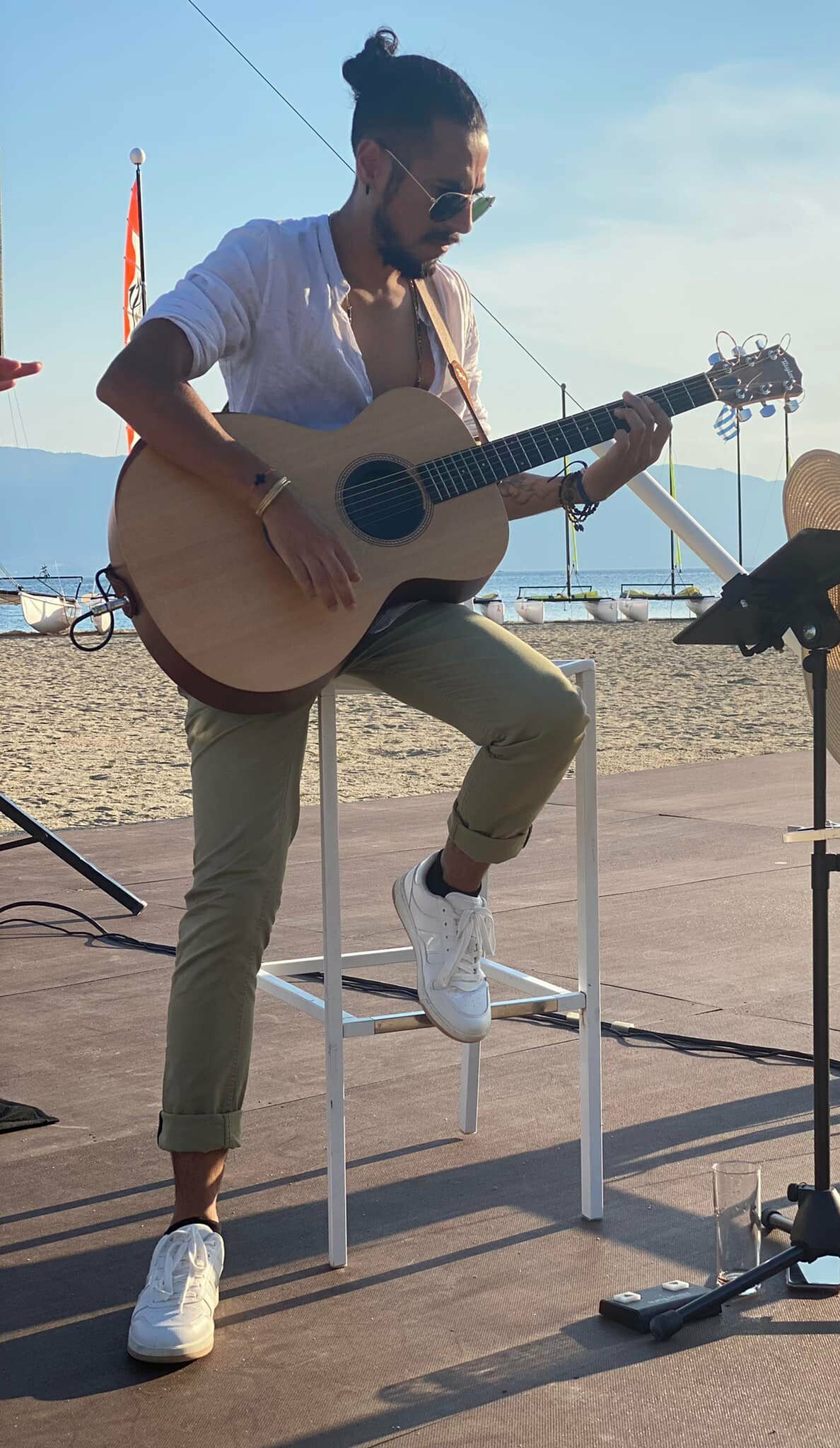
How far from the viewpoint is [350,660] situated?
7.15 feet

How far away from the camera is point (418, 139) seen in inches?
89.1

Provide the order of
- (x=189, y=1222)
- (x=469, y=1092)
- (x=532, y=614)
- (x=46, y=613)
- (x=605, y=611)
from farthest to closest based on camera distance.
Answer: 1. (x=605, y=611)
2. (x=532, y=614)
3. (x=46, y=613)
4. (x=469, y=1092)
5. (x=189, y=1222)

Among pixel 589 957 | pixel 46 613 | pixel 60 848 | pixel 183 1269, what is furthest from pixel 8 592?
pixel 46 613

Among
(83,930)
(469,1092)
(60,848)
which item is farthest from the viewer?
(83,930)

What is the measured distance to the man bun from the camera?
2.32 meters

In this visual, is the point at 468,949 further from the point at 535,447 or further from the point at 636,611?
the point at 636,611

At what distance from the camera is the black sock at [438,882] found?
2180 millimetres

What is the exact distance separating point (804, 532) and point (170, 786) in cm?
668

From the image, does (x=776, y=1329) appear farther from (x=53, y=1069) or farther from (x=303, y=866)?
(x=303, y=866)

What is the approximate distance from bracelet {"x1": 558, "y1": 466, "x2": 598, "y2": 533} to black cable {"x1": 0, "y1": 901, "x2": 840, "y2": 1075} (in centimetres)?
90

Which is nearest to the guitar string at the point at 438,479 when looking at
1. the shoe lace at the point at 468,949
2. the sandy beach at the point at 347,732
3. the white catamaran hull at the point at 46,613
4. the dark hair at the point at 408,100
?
the dark hair at the point at 408,100

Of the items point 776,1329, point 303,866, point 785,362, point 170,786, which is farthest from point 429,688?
point 170,786

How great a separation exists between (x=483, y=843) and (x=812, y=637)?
57 centimetres

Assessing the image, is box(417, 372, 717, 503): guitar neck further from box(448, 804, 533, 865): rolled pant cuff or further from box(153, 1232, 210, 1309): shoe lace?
box(153, 1232, 210, 1309): shoe lace
